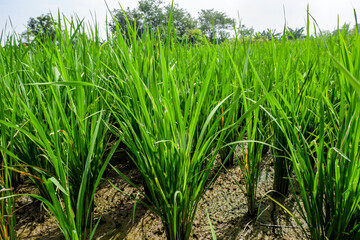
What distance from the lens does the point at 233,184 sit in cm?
100

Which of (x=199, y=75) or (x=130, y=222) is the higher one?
(x=199, y=75)

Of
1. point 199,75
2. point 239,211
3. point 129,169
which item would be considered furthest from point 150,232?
point 199,75

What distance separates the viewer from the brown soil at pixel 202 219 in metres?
Answer: 0.75

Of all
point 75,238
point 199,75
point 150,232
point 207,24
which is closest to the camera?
point 75,238

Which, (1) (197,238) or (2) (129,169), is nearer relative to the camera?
(1) (197,238)

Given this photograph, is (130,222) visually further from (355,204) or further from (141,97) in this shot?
(355,204)

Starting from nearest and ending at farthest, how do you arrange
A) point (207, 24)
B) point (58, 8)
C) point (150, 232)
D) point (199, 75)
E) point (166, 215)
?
point (166, 215) → point (150, 232) → point (58, 8) → point (199, 75) → point (207, 24)

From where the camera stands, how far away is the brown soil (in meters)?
0.75

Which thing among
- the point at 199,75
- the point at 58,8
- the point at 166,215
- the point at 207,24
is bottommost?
the point at 166,215

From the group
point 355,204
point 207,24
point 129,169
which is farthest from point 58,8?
Result: point 207,24

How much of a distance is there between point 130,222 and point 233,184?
1.43 feet

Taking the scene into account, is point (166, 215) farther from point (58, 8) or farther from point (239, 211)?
point (58, 8)

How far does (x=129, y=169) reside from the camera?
1.17 m

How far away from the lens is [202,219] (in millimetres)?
817
